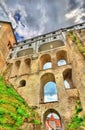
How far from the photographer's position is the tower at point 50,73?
12031 mm

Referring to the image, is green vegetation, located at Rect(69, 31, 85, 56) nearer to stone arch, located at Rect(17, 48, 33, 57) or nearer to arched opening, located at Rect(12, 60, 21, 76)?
stone arch, located at Rect(17, 48, 33, 57)

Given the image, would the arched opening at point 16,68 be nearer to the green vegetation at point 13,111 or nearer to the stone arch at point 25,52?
the stone arch at point 25,52

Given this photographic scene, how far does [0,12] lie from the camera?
1037 inches

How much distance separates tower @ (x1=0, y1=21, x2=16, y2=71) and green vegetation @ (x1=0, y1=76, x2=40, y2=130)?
6768 mm

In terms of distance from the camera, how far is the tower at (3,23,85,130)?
474 inches

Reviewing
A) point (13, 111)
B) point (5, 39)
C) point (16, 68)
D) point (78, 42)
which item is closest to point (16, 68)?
point (16, 68)

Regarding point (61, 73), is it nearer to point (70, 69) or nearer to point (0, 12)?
point (70, 69)

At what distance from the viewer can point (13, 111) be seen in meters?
11.2

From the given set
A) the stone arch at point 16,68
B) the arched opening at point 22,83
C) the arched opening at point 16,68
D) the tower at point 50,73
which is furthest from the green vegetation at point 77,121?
the arched opening at point 16,68

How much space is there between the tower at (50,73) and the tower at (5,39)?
0.78m

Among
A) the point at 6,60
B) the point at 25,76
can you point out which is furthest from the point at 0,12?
the point at 25,76

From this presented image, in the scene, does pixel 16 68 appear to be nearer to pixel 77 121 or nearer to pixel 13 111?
pixel 13 111

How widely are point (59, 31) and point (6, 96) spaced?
13.2 m

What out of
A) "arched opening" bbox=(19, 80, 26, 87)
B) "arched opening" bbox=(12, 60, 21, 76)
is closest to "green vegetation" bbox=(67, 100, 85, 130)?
"arched opening" bbox=(19, 80, 26, 87)
